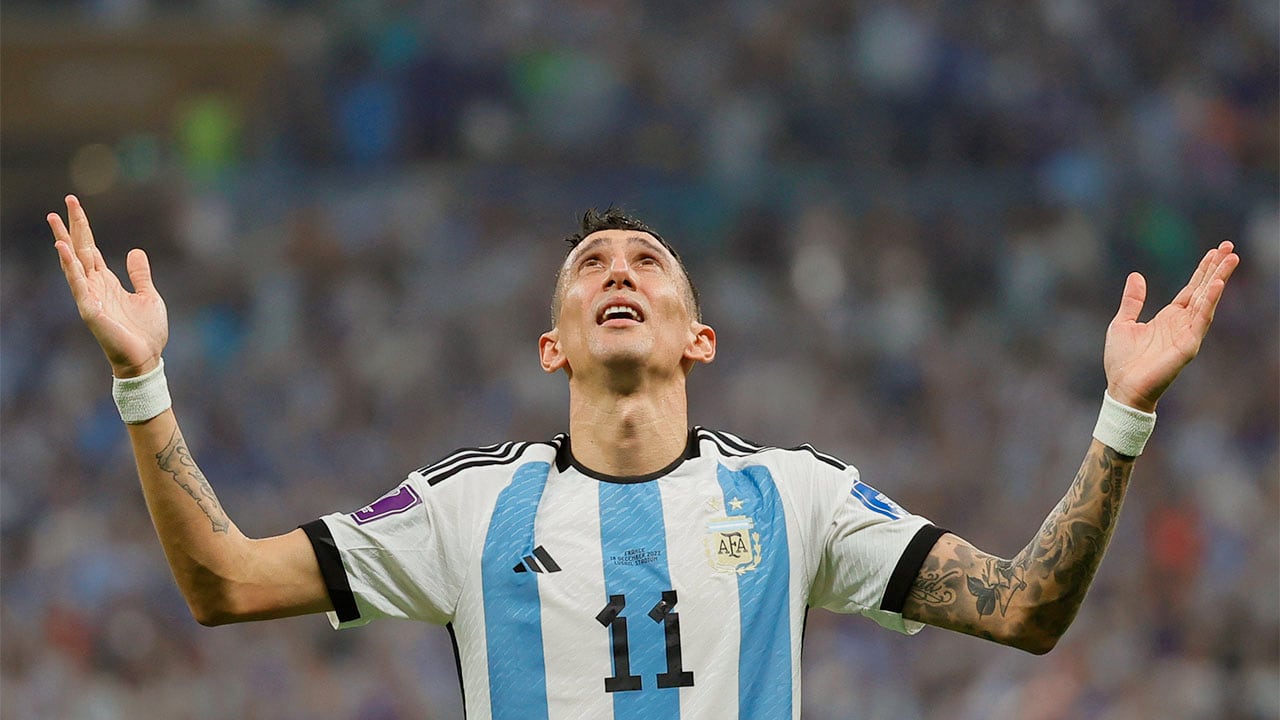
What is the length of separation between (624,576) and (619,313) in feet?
2.53

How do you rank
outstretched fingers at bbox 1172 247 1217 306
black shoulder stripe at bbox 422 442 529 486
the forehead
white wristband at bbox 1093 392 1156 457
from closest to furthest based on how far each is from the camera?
1. white wristband at bbox 1093 392 1156 457
2. outstretched fingers at bbox 1172 247 1217 306
3. black shoulder stripe at bbox 422 442 529 486
4. the forehead

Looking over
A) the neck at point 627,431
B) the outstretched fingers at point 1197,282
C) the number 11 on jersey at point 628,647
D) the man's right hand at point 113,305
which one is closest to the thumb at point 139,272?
the man's right hand at point 113,305

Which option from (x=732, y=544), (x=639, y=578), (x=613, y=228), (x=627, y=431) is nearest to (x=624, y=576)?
(x=639, y=578)

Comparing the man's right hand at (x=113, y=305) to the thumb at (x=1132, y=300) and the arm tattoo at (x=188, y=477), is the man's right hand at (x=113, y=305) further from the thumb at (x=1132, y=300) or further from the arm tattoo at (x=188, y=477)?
the thumb at (x=1132, y=300)

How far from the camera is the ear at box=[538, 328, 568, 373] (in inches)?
166

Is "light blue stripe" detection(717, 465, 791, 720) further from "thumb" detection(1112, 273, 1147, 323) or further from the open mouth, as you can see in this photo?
"thumb" detection(1112, 273, 1147, 323)

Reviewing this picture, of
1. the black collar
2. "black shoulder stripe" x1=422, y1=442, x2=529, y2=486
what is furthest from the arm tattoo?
the black collar

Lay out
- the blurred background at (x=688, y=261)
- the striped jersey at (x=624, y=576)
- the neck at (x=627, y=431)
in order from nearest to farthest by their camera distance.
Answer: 1. the striped jersey at (x=624, y=576)
2. the neck at (x=627, y=431)
3. the blurred background at (x=688, y=261)

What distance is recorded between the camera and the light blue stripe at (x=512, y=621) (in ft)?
11.9

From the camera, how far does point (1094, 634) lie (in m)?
8.84

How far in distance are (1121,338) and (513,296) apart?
26.7 ft

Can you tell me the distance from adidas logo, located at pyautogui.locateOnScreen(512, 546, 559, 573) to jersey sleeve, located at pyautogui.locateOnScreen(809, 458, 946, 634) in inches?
25.7

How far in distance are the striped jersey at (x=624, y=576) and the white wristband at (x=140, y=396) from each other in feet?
1.63

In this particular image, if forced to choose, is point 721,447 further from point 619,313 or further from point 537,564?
point 537,564
